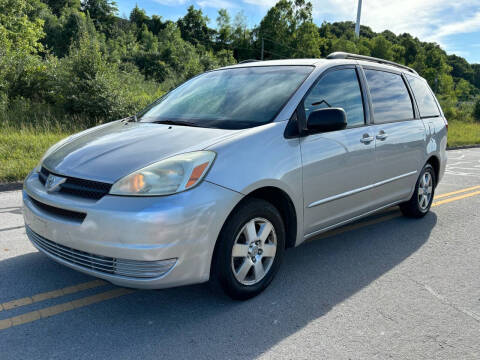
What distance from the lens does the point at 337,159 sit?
358cm

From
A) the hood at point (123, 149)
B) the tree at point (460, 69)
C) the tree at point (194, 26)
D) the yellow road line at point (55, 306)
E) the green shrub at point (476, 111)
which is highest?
the tree at point (194, 26)

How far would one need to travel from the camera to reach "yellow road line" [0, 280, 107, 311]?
113 inches

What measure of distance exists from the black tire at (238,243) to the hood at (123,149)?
0.53m

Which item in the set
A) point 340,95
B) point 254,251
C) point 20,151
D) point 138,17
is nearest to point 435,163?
point 340,95

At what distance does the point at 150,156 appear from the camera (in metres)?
2.78

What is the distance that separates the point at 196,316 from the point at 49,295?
3.61 ft

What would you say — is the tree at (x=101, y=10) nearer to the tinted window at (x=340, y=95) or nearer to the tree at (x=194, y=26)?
the tree at (x=194, y=26)

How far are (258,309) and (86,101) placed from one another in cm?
1176

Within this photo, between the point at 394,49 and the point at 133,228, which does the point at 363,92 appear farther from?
the point at 394,49

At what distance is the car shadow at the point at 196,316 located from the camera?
245 centimetres

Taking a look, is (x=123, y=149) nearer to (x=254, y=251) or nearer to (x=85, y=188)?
(x=85, y=188)

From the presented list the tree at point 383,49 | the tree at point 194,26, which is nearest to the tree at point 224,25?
the tree at point 194,26

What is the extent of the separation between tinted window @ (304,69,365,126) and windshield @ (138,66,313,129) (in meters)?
0.17

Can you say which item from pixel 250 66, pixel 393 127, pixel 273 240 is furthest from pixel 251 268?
pixel 393 127
